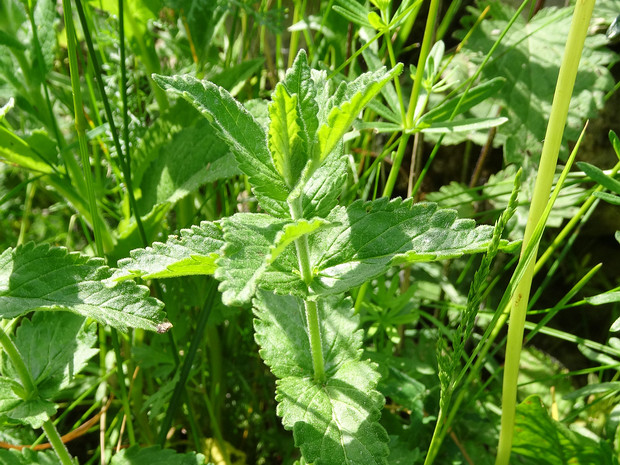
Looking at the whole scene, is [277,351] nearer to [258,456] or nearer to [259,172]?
[259,172]

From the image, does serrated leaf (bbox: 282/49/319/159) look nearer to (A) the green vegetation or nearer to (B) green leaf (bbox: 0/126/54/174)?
(A) the green vegetation

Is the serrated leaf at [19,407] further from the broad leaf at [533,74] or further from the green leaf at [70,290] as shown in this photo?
the broad leaf at [533,74]

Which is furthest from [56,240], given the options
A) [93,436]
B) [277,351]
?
[277,351]

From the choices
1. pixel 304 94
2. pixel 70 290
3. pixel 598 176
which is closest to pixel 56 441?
pixel 70 290

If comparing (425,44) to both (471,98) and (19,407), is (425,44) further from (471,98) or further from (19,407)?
(19,407)

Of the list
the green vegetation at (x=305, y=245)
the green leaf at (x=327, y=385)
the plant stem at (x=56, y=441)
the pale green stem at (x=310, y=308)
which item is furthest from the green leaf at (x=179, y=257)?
the plant stem at (x=56, y=441)

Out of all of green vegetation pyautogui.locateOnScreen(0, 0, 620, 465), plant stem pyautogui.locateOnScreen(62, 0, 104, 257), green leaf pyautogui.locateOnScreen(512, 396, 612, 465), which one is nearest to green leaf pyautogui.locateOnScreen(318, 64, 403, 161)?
green vegetation pyautogui.locateOnScreen(0, 0, 620, 465)

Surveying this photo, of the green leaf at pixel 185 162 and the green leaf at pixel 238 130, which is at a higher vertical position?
the green leaf at pixel 238 130
